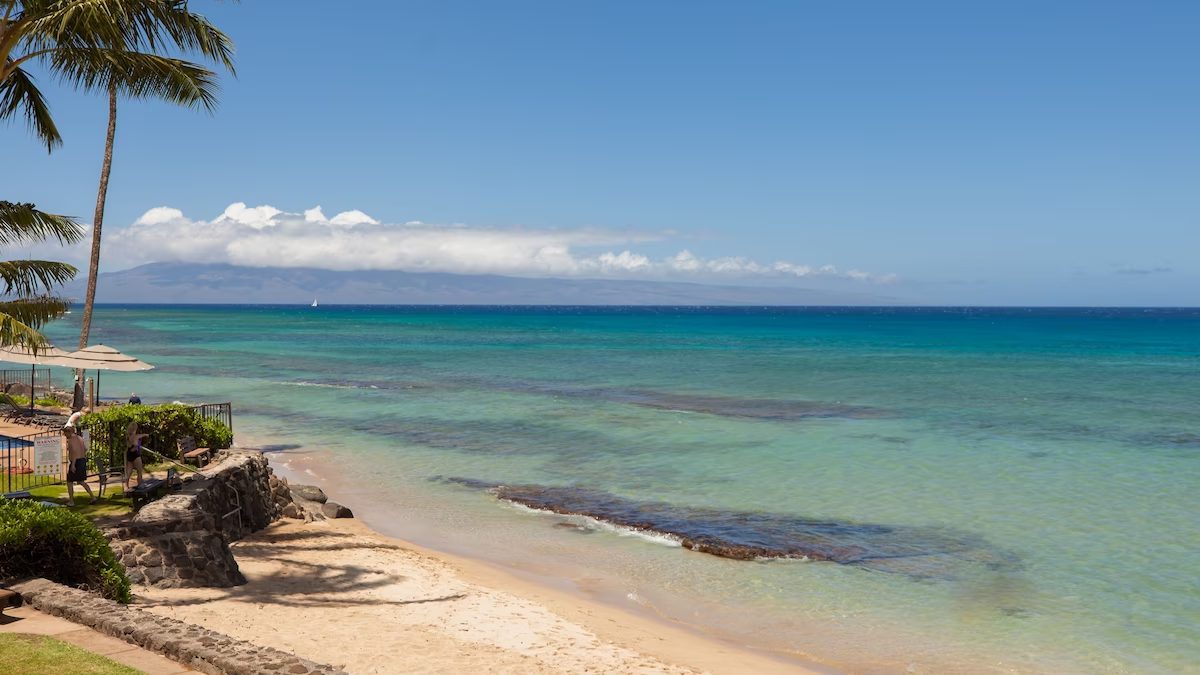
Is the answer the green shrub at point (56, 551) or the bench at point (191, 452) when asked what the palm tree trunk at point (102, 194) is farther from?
the green shrub at point (56, 551)

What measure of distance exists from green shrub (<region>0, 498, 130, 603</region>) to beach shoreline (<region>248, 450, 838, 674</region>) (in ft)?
12.7

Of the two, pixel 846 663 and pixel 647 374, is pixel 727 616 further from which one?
pixel 647 374

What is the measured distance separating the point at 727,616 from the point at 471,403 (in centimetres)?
3019

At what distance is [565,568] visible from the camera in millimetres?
17656

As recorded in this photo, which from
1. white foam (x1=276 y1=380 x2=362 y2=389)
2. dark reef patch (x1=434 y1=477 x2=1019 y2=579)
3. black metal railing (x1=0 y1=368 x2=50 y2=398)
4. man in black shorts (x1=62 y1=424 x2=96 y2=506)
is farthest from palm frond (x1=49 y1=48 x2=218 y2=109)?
white foam (x1=276 y1=380 x2=362 y2=389)

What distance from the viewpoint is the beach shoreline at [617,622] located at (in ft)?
41.6

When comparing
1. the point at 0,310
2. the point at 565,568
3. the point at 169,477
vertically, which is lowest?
the point at 565,568

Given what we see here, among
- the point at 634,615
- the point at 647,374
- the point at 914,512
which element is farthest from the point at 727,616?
the point at 647,374

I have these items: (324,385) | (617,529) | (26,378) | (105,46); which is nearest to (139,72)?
(105,46)

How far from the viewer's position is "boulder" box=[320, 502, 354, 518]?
68.2 feet

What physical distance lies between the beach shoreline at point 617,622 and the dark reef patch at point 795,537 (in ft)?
12.3

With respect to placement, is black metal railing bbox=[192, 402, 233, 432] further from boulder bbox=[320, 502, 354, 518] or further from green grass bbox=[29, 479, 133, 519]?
green grass bbox=[29, 479, 133, 519]

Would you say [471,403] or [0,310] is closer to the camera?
[0,310]

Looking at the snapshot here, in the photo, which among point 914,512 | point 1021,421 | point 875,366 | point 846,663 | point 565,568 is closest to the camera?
point 846,663
